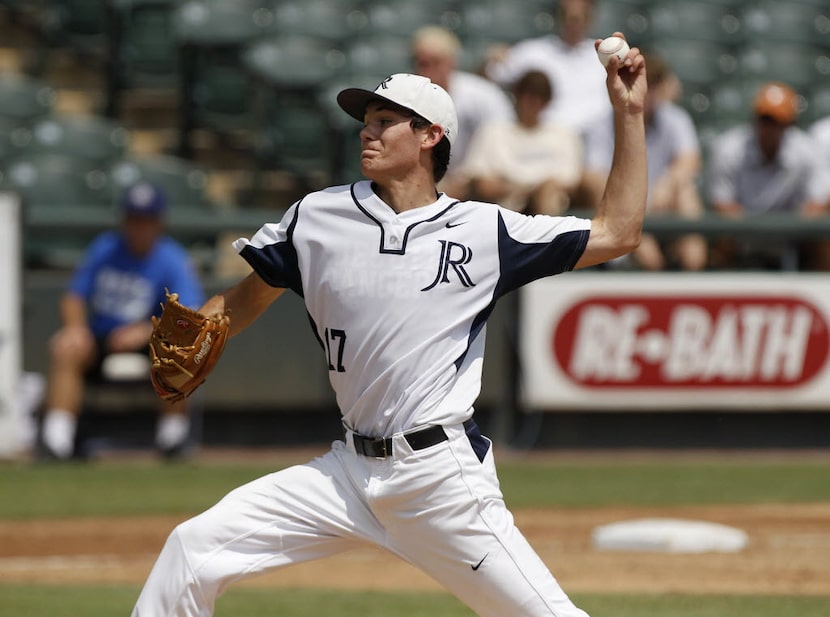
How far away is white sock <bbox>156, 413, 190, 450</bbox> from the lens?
31.7 feet

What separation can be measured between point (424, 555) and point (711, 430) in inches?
277

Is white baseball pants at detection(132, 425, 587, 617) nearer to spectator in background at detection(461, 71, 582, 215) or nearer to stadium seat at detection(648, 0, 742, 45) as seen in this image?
spectator in background at detection(461, 71, 582, 215)

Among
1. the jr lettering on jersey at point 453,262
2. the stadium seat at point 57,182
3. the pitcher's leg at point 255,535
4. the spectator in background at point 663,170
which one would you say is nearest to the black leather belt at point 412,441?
the pitcher's leg at point 255,535

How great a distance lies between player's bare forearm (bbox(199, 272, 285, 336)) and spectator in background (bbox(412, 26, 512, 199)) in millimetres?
5885

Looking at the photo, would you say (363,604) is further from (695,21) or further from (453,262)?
(695,21)

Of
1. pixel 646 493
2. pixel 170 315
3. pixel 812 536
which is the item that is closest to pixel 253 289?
pixel 170 315

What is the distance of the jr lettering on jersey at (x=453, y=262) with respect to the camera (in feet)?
12.9

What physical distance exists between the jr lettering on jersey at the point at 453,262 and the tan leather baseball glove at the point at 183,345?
613 mm

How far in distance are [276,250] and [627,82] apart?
1074 mm

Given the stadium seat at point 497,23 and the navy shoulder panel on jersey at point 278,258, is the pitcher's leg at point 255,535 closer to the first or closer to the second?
the navy shoulder panel on jersey at point 278,258

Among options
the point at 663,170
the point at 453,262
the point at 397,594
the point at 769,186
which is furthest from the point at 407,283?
the point at 769,186

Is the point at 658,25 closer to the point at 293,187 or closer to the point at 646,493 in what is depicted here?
the point at 293,187

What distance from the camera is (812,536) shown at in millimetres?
7785

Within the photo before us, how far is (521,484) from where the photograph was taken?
922cm
